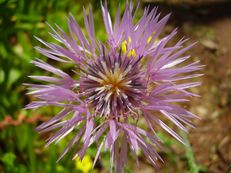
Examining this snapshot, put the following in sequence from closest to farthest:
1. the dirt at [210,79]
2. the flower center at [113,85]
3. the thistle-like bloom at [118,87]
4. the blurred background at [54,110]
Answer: the thistle-like bloom at [118,87], the flower center at [113,85], the blurred background at [54,110], the dirt at [210,79]

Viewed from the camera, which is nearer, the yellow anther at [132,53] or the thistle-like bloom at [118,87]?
the thistle-like bloom at [118,87]

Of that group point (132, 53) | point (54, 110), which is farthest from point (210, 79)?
point (132, 53)

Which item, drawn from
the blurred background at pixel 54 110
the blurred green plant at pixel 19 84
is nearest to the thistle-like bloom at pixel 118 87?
the blurred background at pixel 54 110

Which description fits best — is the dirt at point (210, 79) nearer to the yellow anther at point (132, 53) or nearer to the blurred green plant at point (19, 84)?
the blurred green plant at point (19, 84)

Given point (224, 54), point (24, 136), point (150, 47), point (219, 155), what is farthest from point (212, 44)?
point (150, 47)

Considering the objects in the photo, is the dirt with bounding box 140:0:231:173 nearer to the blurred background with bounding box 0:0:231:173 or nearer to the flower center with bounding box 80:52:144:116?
the blurred background with bounding box 0:0:231:173

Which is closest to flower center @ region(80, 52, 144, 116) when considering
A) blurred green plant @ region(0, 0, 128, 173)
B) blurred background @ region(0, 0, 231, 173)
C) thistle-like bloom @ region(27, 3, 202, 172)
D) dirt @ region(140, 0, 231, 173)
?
thistle-like bloom @ region(27, 3, 202, 172)

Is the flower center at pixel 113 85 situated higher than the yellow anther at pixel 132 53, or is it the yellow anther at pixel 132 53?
the yellow anther at pixel 132 53

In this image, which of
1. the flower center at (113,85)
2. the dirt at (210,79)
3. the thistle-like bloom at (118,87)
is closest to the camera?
the thistle-like bloom at (118,87)
